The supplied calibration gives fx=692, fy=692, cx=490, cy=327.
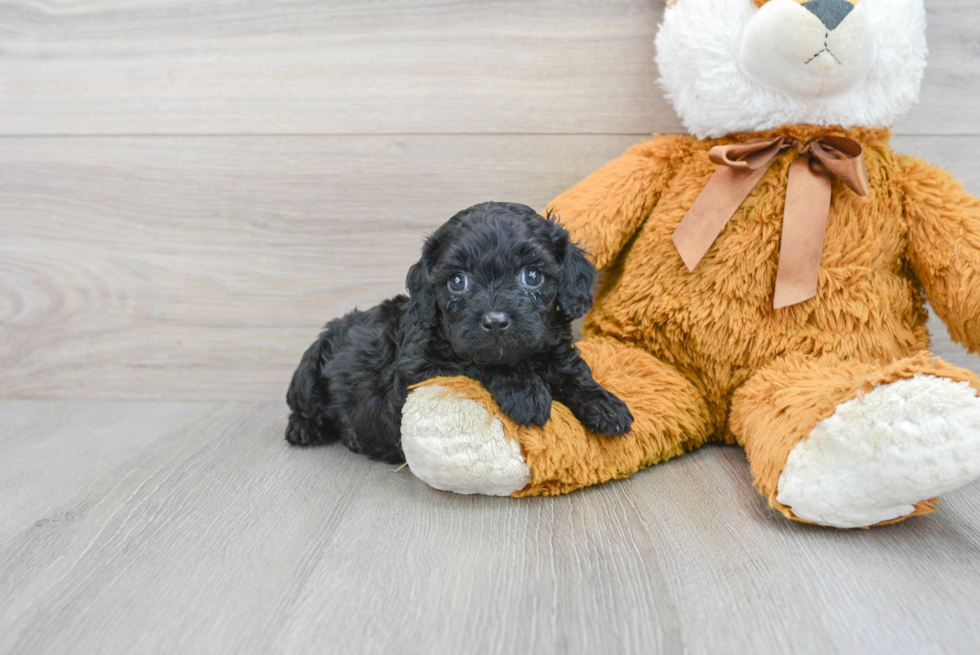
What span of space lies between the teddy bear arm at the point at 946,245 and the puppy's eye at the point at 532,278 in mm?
763

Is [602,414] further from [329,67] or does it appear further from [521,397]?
[329,67]

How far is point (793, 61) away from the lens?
1241 millimetres

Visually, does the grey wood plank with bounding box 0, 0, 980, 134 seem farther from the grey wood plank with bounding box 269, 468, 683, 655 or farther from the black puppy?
the grey wood plank with bounding box 269, 468, 683, 655

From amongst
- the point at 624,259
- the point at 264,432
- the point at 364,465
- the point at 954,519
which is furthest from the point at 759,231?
the point at 264,432

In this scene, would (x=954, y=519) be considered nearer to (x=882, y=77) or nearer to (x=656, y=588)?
(x=656, y=588)

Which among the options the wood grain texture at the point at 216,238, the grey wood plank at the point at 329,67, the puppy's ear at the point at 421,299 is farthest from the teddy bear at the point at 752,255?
the wood grain texture at the point at 216,238

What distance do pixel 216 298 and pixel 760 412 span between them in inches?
53.6

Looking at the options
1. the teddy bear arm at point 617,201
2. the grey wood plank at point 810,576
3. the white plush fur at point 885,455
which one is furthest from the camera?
the teddy bear arm at point 617,201

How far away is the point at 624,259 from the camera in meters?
1.52

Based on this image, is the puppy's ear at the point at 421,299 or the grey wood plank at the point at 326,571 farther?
the puppy's ear at the point at 421,299

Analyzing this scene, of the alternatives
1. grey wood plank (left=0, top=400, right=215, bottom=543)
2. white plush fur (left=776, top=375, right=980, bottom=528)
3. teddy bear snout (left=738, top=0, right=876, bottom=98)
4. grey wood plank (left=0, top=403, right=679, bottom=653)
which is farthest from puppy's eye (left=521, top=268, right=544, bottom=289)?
grey wood plank (left=0, top=400, right=215, bottom=543)

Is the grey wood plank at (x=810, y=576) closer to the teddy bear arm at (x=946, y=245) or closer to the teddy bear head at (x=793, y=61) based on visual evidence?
the teddy bear arm at (x=946, y=245)

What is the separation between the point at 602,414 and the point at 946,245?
730 mm

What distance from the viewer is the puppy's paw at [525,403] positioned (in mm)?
1155
